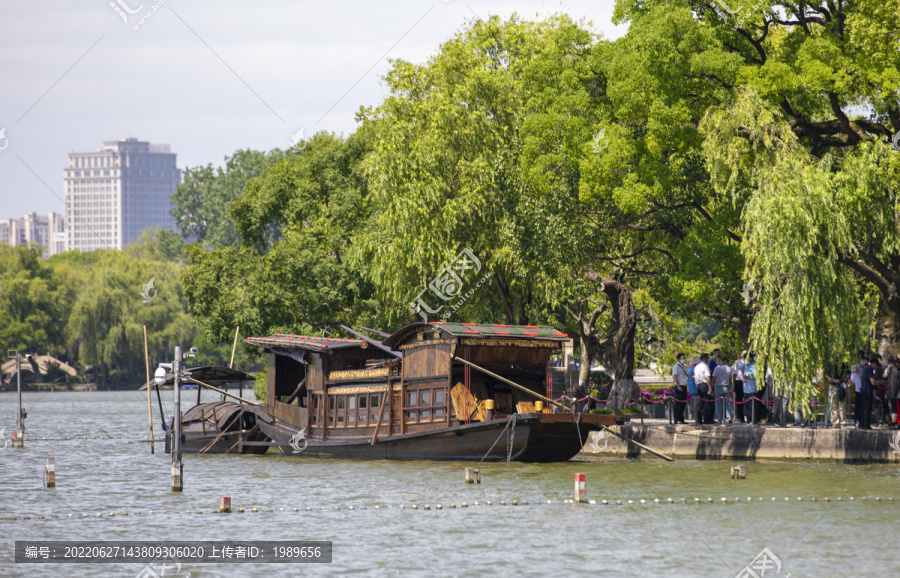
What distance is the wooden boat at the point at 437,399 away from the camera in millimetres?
28141

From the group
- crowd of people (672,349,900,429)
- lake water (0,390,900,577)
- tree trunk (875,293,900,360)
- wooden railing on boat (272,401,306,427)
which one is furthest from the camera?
wooden railing on boat (272,401,306,427)

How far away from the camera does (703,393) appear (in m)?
29.9

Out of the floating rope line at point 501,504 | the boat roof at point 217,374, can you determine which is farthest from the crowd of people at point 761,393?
the boat roof at point 217,374

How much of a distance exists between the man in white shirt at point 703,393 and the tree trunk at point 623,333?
5.77 metres

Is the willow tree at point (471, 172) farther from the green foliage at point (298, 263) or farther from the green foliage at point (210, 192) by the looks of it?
the green foliage at point (210, 192)

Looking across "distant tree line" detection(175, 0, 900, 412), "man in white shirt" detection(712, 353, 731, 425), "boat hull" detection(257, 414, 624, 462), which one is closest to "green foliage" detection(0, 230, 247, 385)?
"distant tree line" detection(175, 0, 900, 412)

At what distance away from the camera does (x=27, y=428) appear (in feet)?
164

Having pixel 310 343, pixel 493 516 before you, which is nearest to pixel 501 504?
pixel 493 516

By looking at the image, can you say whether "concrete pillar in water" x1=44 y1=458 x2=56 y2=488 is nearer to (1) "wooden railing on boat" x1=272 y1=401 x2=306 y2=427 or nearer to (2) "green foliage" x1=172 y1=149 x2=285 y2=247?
(1) "wooden railing on boat" x1=272 y1=401 x2=306 y2=427

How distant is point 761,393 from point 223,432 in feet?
55.2

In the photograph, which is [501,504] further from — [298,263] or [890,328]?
[298,263]

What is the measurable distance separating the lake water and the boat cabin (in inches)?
62.3

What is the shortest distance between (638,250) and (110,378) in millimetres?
72971

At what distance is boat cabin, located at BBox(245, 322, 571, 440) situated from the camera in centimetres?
2903
